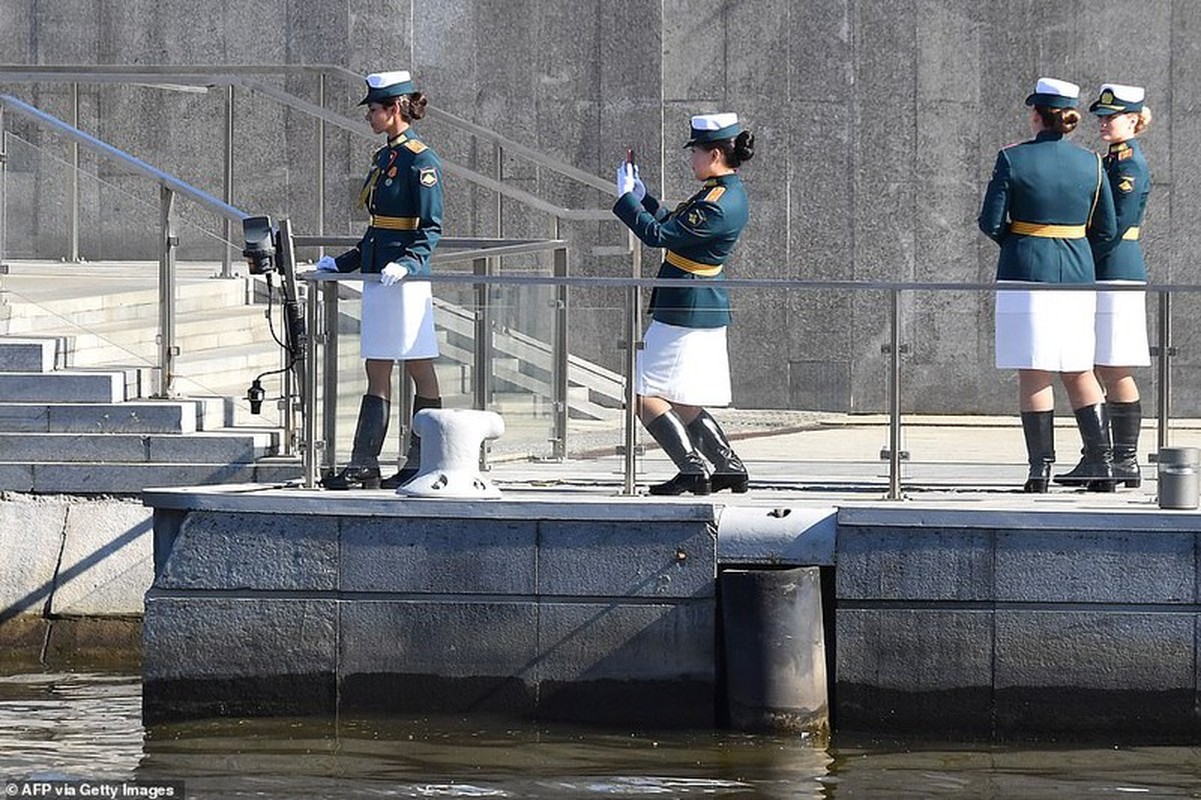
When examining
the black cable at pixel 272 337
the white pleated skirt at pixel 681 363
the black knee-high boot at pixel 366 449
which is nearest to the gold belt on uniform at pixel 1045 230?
the white pleated skirt at pixel 681 363

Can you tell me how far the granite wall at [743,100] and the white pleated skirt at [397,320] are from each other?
20.3 ft

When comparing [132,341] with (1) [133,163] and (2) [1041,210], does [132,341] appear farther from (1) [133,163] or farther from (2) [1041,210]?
(2) [1041,210]

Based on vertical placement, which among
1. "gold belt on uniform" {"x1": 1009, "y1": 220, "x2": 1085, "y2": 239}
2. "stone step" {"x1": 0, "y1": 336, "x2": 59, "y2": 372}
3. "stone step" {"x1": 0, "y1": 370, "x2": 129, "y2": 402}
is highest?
"gold belt on uniform" {"x1": 1009, "y1": 220, "x2": 1085, "y2": 239}

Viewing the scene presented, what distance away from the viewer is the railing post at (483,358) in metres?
10.6

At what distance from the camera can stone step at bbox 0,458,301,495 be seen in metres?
11.9

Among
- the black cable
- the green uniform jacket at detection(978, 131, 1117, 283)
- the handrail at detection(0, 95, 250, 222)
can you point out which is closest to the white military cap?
the green uniform jacket at detection(978, 131, 1117, 283)

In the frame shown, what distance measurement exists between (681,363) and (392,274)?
1.29m

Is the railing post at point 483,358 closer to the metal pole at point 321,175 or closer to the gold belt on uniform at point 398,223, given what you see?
the gold belt on uniform at point 398,223

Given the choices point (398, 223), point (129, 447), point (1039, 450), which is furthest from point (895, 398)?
point (129, 447)

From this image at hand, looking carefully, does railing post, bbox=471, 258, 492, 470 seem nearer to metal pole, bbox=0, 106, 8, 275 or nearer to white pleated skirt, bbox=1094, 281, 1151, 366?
white pleated skirt, bbox=1094, 281, 1151, 366

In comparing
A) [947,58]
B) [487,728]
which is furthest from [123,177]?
[947,58]

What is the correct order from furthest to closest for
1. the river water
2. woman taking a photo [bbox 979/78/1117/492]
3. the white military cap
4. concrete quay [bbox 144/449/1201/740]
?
the white military cap, woman taking a photo [bbox 979/78/1117/492], concrete quay [bbox 144/449/1201/740], the river water

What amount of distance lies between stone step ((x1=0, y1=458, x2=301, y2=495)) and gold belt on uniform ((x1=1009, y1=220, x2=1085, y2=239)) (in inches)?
151

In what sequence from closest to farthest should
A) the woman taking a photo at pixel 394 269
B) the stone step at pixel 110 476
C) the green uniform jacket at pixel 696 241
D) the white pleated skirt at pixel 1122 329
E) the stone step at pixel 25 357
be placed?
1. the white pleated skirt at pixel 1122 329
2. the green uniform jacket at pixel 696 241
3. the woman taking a photo at pixel 394 269
4. the stone step at pixel 110 476
5. the stone step at pixel 25 357
